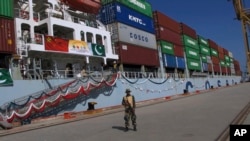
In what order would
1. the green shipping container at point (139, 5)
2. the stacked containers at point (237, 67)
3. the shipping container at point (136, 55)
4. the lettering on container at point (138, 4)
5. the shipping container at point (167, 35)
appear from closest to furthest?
the shipping container at point (136, 55) → the green shipping container at point (139, 5) → the lettering on container at point (138, 4) → the shipping container at point (167, 35) → the stacked containers at point (237, 67)

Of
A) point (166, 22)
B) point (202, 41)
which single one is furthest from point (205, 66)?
point (166, 22)

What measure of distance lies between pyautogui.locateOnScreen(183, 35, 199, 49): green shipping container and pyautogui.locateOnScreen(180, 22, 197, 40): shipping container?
0.85m

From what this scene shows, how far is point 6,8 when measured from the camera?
845 inches

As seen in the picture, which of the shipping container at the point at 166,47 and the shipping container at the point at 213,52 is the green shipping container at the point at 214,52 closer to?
the shipping container at the point at 213,52

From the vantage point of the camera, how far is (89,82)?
26156mm

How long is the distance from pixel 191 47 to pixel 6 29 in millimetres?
47178

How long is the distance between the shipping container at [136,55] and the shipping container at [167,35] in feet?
13.7

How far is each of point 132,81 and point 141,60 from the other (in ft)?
19.9

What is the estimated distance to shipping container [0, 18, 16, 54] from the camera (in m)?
20.5

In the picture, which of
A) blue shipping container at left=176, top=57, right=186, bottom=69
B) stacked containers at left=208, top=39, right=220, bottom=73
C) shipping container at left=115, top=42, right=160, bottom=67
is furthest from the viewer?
stacked containers at left=208, top=39, right=220, bottom=73

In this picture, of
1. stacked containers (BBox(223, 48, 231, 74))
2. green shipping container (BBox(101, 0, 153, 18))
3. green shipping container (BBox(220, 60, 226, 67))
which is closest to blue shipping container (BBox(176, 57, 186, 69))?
green shipping container (BBox(101, 0, 153, 18))

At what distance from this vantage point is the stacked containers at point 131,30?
119 ft

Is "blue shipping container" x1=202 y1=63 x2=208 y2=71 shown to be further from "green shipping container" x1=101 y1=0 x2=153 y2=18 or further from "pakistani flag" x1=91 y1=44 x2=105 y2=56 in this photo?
"pakistani flag" x1=91 y1=44 x2=105 y2=56

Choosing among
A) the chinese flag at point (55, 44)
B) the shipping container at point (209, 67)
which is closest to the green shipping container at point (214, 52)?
the shipping container at point (209, 67)
